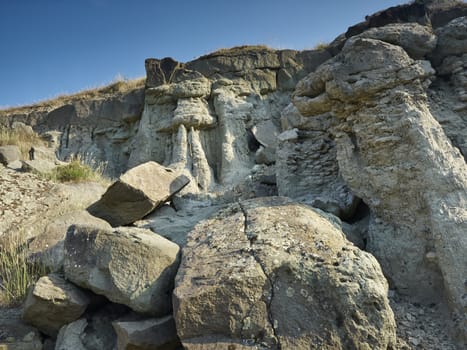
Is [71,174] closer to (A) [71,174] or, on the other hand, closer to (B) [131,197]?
(A) [71,174]

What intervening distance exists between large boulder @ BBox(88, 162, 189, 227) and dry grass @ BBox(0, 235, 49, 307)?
0.99 m

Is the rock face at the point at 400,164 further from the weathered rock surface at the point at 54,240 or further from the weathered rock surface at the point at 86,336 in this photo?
the weathered rock surface at the point at 54,240

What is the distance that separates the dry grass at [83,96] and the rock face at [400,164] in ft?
33.1

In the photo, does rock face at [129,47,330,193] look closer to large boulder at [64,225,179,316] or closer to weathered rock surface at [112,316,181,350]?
large boulder at [64,225,179,316]

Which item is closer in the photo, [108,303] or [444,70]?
[108,303]

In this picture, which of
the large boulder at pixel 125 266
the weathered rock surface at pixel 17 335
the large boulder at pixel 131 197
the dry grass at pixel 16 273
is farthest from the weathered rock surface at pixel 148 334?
the large boulder at pixel 131 197

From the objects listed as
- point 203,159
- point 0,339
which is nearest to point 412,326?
point 0,339

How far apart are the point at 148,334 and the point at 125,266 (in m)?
0.55

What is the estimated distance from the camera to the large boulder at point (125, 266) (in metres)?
2.58

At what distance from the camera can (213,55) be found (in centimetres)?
1119

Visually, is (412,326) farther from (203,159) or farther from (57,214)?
(203,159)

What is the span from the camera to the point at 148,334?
238cm

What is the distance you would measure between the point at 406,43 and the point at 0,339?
481cm

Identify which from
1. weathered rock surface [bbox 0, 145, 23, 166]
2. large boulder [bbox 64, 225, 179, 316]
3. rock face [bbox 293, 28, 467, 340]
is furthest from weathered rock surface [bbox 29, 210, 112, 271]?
rock face [bbox 293, 28, 467, 340]
